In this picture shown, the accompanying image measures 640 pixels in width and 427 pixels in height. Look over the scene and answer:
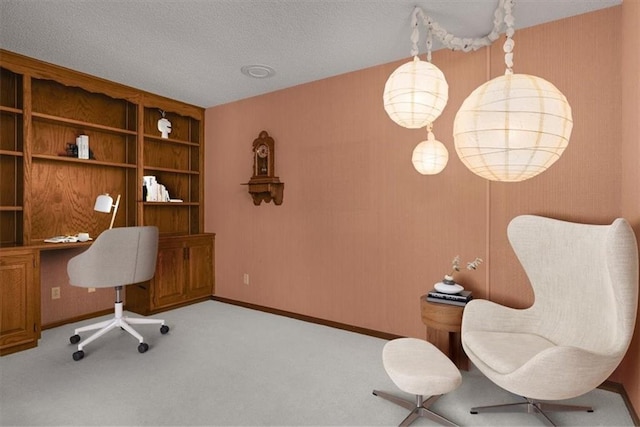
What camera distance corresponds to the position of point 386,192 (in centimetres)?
317

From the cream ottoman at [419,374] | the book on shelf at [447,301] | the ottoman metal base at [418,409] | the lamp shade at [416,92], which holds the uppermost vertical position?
the lamp shade at [416,92]

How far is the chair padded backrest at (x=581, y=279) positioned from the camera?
5.48 feet

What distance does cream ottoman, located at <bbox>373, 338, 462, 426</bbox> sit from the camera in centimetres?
169

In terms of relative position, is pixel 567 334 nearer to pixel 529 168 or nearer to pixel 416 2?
pixel 529 168

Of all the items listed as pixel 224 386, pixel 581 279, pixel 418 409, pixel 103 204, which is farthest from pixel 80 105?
pixel 581 279

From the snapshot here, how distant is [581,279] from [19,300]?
4.01 m

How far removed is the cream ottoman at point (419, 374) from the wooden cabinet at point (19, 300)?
2.80 m

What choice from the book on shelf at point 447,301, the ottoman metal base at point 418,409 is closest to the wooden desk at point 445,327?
the book on shelf at point 447,301

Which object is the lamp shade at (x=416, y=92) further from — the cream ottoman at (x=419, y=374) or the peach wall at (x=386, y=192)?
the cream ottoman at (x=419, y=374)

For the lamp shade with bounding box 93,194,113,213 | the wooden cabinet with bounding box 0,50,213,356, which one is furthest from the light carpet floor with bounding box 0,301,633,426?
the lamp shade with bounding box 93,194,113,213

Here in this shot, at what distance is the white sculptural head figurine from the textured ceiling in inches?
29.8

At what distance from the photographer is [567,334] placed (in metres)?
2.06

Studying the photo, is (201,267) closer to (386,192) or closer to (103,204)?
(103,204)

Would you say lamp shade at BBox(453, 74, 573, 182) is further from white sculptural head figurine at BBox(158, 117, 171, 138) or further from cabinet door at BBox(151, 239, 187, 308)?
white sculptural head figurine at BBox(158, 117, 171, 138)
